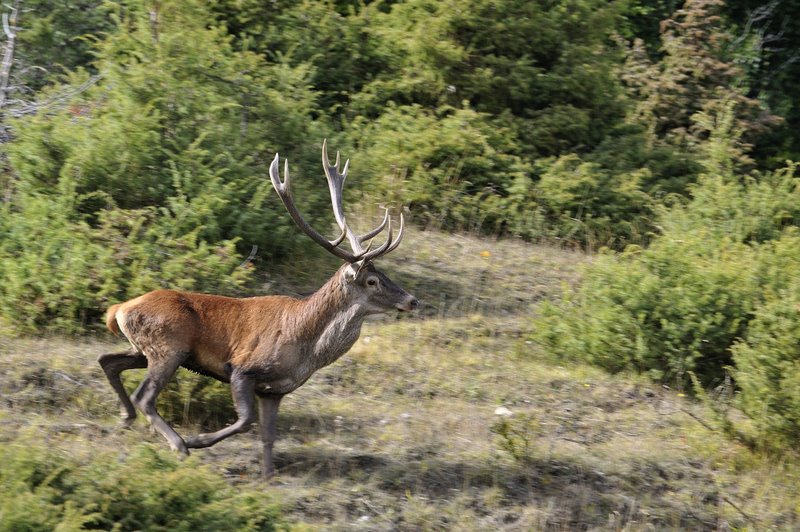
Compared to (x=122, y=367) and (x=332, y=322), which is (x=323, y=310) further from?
(x=122, y=367)

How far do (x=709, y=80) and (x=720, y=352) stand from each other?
7905 mm

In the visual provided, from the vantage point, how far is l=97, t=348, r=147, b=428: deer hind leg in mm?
8516

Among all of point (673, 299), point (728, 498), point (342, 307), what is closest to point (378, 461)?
point (342, 307)

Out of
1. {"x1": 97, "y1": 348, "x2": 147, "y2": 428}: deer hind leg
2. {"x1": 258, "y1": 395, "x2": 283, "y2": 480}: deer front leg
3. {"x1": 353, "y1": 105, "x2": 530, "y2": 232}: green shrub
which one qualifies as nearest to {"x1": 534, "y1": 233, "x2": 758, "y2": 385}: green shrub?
{"x1": 353, "y1": 105, "x2": 530, "y2": 232}: green shrub

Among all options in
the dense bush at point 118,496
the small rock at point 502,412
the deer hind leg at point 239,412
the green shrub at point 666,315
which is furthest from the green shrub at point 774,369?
the dense bush at point 118,496

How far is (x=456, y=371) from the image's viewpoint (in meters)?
11.3

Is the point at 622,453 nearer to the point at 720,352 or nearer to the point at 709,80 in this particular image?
the point at 720,352

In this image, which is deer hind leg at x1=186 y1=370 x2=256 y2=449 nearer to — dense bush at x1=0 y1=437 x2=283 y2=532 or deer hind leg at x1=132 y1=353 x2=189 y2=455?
deer hind leg at x1=132 y1=353 x2=189 y2=455

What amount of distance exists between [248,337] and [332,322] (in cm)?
64

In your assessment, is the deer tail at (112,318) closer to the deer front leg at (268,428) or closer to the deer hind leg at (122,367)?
the deer hind leg at (122,367)

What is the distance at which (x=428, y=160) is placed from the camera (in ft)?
51.2

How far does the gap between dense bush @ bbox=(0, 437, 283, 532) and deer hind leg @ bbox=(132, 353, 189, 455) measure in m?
1.13

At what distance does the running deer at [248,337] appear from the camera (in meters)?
8.14

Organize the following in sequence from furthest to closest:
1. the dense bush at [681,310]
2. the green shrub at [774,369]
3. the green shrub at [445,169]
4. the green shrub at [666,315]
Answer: the green shrub at [445,169]
the green shrub at [666,315]
the dense bush at [681,310]
the green shrub at [774,369]
